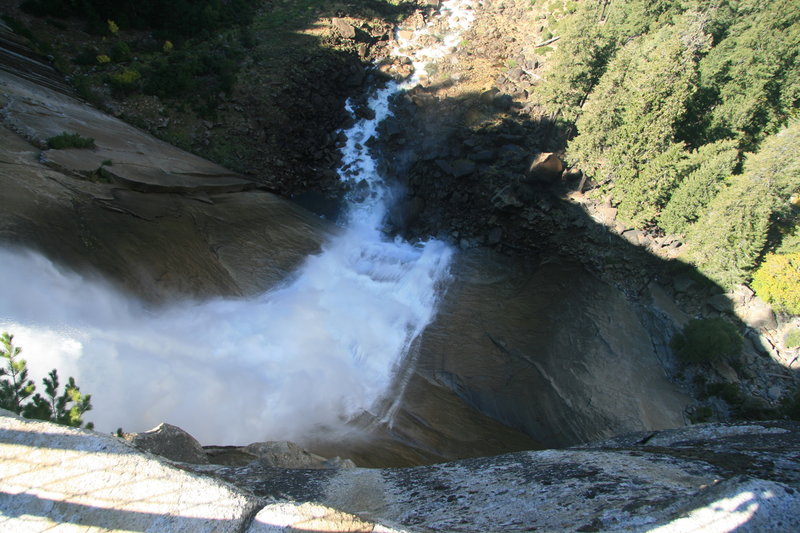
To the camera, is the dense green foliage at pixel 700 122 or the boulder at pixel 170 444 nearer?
the boulder at pixel 170 444

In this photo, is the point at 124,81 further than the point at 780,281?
Yes

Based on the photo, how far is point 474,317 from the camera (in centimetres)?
1962

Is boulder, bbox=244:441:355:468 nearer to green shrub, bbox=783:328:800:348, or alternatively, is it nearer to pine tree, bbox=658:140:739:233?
pine tree, bbox=658:140:739:233

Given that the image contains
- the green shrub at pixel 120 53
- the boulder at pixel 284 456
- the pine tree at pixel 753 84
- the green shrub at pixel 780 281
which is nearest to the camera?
the boulder at pixel 284 456

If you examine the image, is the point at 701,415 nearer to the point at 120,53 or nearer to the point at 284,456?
the point at 284,456

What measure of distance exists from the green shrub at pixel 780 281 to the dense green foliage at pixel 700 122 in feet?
1.58

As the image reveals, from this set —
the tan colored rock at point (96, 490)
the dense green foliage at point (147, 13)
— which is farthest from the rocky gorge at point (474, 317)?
the dense green foliage at point (147, 13)

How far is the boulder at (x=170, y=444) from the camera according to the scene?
22.9 feet

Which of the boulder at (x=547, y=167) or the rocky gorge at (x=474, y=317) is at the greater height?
the boulder at (x=547, y=167)

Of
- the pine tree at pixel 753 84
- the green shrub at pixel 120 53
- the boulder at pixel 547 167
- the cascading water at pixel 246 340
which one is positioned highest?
the green shrub at pixel 120 53

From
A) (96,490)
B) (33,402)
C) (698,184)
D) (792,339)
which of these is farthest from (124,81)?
(792,339)

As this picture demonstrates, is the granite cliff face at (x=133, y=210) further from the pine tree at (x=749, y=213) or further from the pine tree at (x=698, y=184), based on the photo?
the pine tree at (x=749, y=213)

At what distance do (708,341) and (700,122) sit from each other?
12.1 metres

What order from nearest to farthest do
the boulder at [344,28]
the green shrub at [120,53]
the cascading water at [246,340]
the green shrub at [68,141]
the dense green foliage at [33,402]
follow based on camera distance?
the dense green foliage at [33,402] → the cascading water at [246,340] → the green shrub at [68,141] → the green shrub at [120,53] → the boulder at [344,28]
